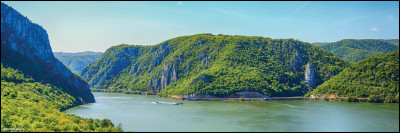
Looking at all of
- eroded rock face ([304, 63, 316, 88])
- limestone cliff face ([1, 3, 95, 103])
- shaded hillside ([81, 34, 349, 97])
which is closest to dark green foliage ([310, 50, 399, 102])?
eroded rock face ([304, 63, 316, 88])

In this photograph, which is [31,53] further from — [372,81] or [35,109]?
[372,81]

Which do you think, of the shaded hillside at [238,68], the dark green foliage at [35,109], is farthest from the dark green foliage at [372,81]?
the dark green foliage at [35,109]

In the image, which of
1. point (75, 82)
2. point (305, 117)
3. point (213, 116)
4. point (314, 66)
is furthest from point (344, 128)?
point (314, 66)

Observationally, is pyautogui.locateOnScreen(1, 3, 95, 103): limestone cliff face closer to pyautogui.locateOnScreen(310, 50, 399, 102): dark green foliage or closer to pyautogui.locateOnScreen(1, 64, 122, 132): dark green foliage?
pyautogui.locateOnScreen(1, 64, 122, 132): dark green foliage

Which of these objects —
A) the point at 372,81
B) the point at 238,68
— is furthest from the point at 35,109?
the point at 238,68

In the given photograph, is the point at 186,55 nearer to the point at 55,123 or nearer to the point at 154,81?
the point at 154,81
